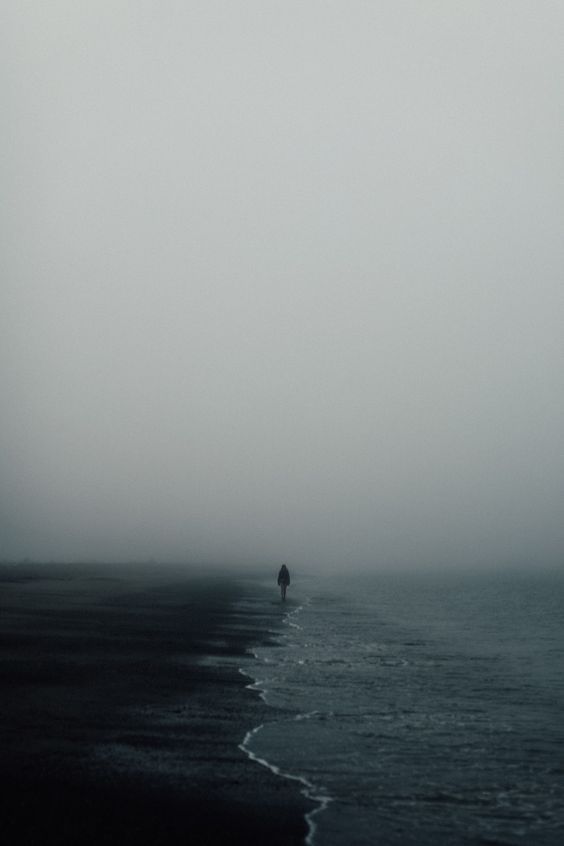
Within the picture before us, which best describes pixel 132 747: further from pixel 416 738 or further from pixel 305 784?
pixel 416 738

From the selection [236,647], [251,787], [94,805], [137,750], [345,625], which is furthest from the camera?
[345,625]

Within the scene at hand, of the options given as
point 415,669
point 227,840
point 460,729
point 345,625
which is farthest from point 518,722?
point 345,625

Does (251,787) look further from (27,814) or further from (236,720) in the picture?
(236,720)

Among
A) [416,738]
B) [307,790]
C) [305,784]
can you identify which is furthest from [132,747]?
[416,738]

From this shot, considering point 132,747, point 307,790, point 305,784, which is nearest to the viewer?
point 307,790

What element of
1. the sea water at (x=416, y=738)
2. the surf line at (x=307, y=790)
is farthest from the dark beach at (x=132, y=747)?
the sea water at (x=416, y=738)

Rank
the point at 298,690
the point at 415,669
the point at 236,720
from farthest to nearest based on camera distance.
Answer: the point at 415,669 < the point at 298,690 < the point at 236,720

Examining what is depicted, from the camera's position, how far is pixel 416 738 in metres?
14.5

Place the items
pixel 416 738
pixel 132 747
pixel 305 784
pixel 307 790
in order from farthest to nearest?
1. pixel 416 738
2. pixel 132 747
3. pixel 305 784
4. pixel 307 790

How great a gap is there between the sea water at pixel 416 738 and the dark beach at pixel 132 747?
26.3 inches

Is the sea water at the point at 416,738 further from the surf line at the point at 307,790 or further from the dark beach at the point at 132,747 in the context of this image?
the dark beach at the point at 132,747

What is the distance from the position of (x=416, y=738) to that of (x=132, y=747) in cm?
509

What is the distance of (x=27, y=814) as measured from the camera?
361 inches

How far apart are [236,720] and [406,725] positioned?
3.28m
